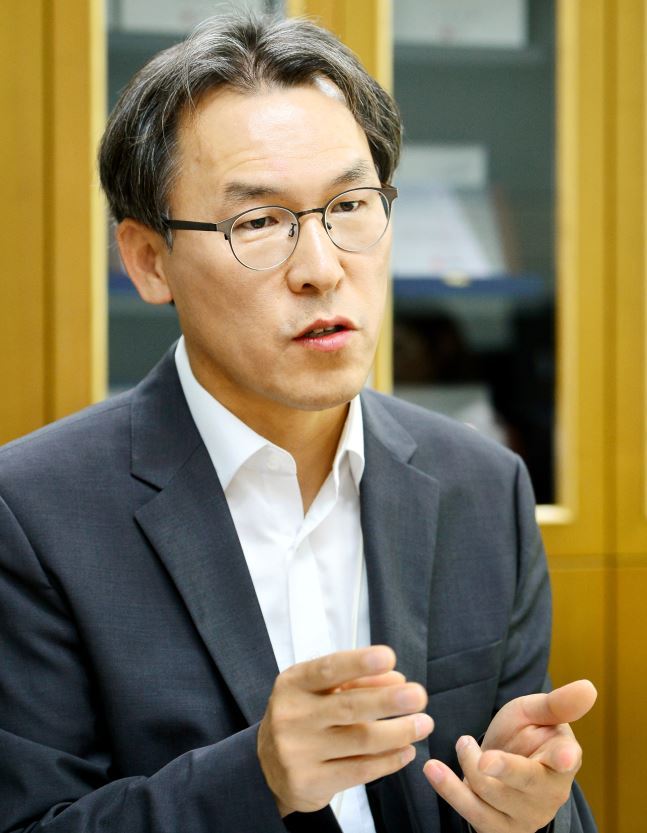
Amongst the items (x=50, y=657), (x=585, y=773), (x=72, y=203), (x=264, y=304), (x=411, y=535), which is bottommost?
(x=585, y=773)

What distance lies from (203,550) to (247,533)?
9 cm

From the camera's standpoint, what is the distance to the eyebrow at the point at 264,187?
1102mm

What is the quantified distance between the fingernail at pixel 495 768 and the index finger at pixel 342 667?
0.21 meters

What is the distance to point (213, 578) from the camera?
113 cm

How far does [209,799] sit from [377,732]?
0.23m

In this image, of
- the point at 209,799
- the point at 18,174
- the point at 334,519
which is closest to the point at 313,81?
the point at 334,519

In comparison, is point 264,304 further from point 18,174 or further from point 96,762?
point 18,174

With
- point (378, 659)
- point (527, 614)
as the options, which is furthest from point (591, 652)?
point (378, 659)

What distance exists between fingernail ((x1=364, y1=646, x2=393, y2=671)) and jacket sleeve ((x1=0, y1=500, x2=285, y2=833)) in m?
0.23

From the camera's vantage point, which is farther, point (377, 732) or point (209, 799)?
point (209, 799)

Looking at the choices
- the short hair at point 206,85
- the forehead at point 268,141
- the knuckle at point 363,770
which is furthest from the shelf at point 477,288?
the knuckle at point 363,770

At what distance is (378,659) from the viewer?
773 millimetres

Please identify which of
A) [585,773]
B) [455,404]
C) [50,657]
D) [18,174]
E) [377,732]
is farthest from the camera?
[455,404]

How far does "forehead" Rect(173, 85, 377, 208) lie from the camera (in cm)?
110
